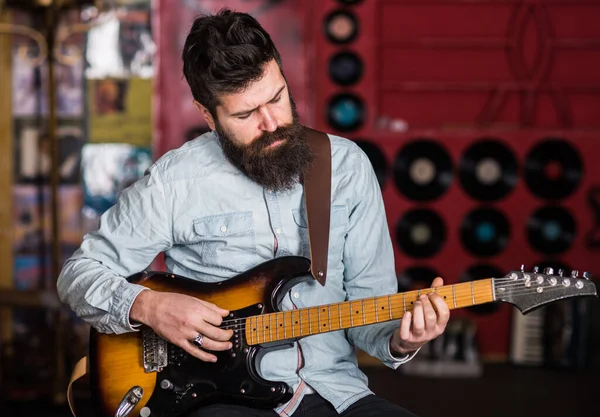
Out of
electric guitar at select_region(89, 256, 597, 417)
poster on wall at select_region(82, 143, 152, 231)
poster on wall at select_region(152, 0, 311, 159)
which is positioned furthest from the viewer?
poster on wall at select_region(152, 0, 311, 159)

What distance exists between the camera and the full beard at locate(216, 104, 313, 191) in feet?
7.01

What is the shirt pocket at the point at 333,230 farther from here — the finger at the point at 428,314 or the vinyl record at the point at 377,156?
the vinyl record at the point at 377,156

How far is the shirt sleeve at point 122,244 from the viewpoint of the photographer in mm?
2148

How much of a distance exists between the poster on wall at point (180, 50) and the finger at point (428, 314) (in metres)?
3.34

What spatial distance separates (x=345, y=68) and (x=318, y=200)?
313 centimetres

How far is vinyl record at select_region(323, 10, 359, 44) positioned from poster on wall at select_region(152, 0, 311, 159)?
0.16 metres

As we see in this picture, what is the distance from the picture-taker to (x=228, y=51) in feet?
6.90

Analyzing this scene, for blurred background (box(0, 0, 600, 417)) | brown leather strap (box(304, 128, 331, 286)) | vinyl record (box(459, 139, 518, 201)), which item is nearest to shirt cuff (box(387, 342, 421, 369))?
brown leather strap (box(304, 128, 331, 286))

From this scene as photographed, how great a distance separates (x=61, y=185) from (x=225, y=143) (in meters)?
2.92

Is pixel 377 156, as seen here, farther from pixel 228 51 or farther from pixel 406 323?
pixel 406 323

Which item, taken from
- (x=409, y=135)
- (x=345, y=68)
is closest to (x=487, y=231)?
(x=409, y=135)

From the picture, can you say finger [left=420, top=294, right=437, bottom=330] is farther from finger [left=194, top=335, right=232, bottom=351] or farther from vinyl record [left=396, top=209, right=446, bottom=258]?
vinyl record [left=396, top=209, right=446, bottom=258]

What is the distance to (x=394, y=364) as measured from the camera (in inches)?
81.1

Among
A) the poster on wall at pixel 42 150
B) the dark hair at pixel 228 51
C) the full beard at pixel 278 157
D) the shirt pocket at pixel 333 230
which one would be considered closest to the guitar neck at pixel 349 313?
the shirt pocket at pixel 333 230
